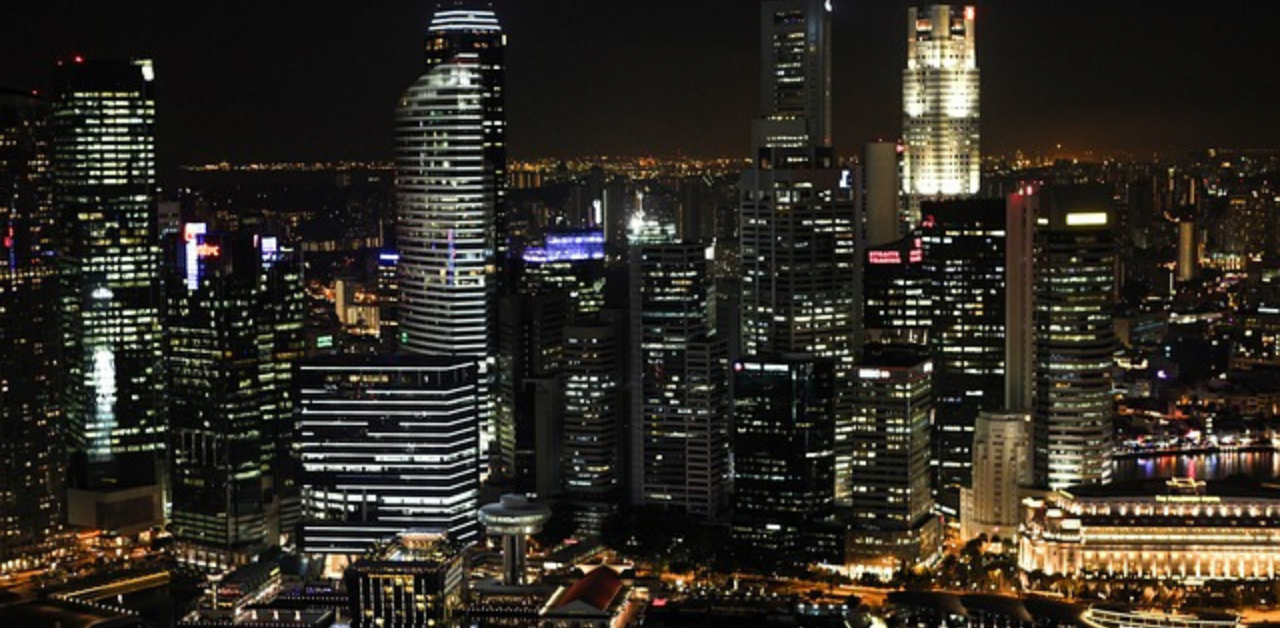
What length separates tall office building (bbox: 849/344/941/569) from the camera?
76.8 feet

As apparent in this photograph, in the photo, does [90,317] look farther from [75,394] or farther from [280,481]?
[280,481]

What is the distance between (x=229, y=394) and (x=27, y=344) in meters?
2.61

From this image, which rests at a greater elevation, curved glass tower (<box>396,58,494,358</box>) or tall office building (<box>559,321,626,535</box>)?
curved glass tower (<box>396,58,494,358</box>)

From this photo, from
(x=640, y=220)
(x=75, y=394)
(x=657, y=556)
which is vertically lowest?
(x=657, y=556)

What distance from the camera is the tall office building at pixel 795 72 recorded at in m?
29.9

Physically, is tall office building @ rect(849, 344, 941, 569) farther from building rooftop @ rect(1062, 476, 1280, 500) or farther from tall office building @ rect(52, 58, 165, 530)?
tall office building @ rect(52, 58, 165, 530)

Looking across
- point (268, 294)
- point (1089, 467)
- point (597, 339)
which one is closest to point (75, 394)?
point (268, 294)

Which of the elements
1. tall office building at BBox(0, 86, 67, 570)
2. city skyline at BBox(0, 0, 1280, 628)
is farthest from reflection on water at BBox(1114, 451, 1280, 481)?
tall office building at BBox(0, 86, 67, 570)

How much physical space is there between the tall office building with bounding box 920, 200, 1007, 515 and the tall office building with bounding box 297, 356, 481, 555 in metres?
6.59

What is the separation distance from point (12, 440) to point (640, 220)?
10.2 metres

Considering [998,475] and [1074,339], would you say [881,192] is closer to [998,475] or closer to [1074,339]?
[1074,339]

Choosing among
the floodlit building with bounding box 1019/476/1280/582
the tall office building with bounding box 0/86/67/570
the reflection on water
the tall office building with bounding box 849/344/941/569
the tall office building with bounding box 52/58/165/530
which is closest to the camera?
the floodlit building with bounding box 1019/476/1280/582

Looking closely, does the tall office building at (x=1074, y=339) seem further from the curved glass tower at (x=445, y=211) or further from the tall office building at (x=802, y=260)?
the curved glass tower at (x=445, y=211)

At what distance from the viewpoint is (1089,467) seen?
1017 inches
